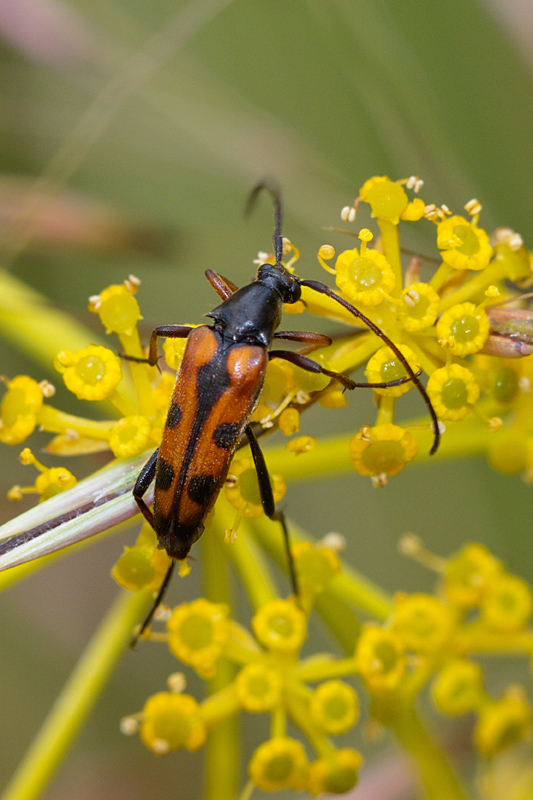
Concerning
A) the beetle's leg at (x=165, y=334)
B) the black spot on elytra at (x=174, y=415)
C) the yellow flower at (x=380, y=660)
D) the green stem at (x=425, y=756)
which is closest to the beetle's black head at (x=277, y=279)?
the beetle's leg at (x=165, y=334)

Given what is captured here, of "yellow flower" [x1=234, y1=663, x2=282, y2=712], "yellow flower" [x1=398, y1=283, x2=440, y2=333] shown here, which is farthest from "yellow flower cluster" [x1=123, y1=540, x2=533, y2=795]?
"yellow flower" [x1=398, y1=283, x2=440, y2=333]

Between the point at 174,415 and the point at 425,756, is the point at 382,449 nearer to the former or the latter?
the point at 174,415

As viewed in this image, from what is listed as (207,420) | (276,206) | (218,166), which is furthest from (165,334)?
(218,166)

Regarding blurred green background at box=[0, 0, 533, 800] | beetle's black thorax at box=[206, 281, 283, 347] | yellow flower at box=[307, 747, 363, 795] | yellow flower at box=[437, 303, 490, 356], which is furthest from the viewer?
blurred green background at box=[0, 0, 533, 800]

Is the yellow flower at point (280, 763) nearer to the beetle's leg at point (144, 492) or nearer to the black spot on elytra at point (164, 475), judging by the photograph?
the beetle's leg at point (144, 492)

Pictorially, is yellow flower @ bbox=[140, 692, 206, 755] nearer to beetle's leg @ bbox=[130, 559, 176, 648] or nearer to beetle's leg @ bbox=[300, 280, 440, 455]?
beetle's leg @ bbox=[130, 559, 176, 648]

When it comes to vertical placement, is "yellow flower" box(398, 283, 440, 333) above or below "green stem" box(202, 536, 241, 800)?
above
